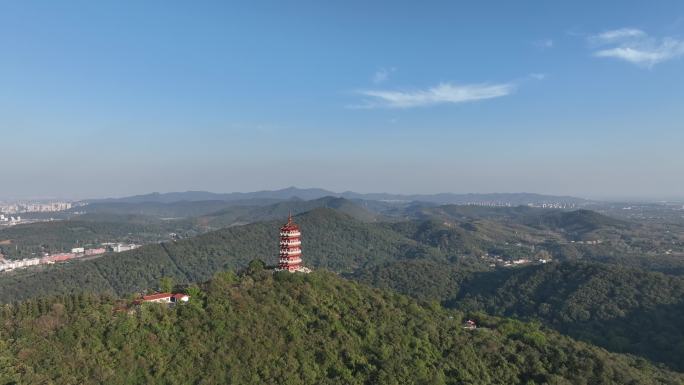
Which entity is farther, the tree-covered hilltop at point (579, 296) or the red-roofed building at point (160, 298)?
the tree-covered hilltop at point (579, 296)

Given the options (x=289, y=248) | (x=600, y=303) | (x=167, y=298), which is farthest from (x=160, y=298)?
(x=600, y=303)

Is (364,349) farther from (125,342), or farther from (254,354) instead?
(125,342)

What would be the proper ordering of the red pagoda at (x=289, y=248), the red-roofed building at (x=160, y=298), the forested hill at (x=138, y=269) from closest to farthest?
the red-roofed building at (x=160, y=298) < the red pagoda at (x=289, y=248) < the forested hill at (x=138, y=269)

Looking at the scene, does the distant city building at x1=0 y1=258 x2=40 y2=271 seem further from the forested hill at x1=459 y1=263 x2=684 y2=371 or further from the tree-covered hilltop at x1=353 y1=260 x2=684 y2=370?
the forested hill at x1=459 y1=263 x2=684 y2=371

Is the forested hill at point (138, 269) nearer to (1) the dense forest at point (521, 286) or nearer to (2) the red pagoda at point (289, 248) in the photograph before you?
(1) the dense forest at point (521, 286)

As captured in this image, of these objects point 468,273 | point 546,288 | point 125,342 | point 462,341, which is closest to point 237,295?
point 125,342

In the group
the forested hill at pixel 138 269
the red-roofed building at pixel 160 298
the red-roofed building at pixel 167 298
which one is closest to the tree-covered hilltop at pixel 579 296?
the forested hill at pixel 138 269

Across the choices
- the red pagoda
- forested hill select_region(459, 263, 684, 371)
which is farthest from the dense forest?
the red pagoda

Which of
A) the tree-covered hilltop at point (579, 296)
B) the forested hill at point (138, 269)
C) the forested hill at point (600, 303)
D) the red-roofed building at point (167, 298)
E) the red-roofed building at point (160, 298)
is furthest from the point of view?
the forested hill at point (138, 269)
